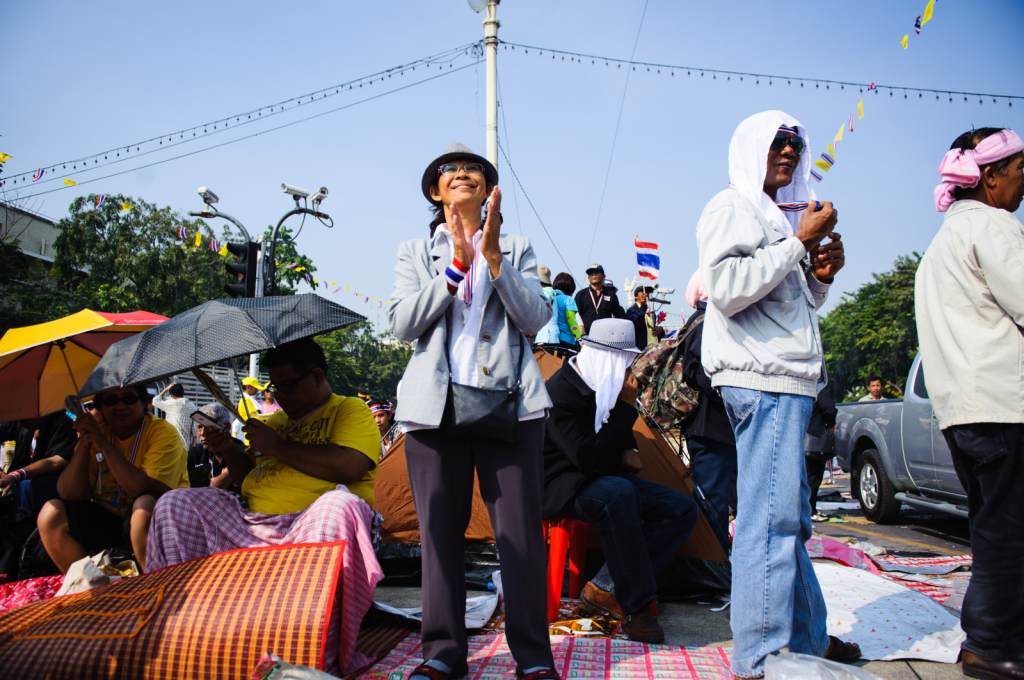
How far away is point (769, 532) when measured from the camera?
2209mm

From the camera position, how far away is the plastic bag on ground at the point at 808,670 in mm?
1964

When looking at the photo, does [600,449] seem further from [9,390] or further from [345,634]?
[9,390]

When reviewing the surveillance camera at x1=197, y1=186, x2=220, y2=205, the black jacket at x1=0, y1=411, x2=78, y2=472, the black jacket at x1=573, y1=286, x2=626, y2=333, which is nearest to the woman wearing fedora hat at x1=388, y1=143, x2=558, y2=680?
the black jacket at x1=0, y1=411, x2=78, y2=472

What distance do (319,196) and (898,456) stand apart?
9.67 meters

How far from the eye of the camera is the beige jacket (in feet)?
7.71

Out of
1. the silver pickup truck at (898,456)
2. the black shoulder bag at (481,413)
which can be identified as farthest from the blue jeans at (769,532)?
the silver pickup truck at (898,456)

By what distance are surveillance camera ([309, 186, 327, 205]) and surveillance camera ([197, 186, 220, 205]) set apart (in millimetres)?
1715

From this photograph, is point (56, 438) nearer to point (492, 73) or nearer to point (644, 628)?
point (644, 628)

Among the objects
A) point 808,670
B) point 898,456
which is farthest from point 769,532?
point 898,456

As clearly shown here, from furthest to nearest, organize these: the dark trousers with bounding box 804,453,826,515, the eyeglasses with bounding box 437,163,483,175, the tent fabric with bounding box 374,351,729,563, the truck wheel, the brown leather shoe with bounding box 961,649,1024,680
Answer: the truck wheel < the dark trousers with bounding box 804,453,826,515 < the tent fabric with bounding box 374,351,729,563 < the eyeglasses with bounding box 437,163,483,175 < the brown leather shoe with bounding box 961,649,1024,680

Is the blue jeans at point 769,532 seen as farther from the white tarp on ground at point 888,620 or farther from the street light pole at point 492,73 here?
the street light pole at point 492,73

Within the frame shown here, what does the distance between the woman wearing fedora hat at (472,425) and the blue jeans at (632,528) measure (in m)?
0.82

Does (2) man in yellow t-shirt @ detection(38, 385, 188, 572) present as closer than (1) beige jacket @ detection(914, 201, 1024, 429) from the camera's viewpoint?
No

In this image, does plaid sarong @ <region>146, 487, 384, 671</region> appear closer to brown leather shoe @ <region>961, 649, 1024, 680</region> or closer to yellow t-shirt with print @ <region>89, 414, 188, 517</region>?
yellow t-shirt with print @ <region>89, 414, 188, 517</region>
